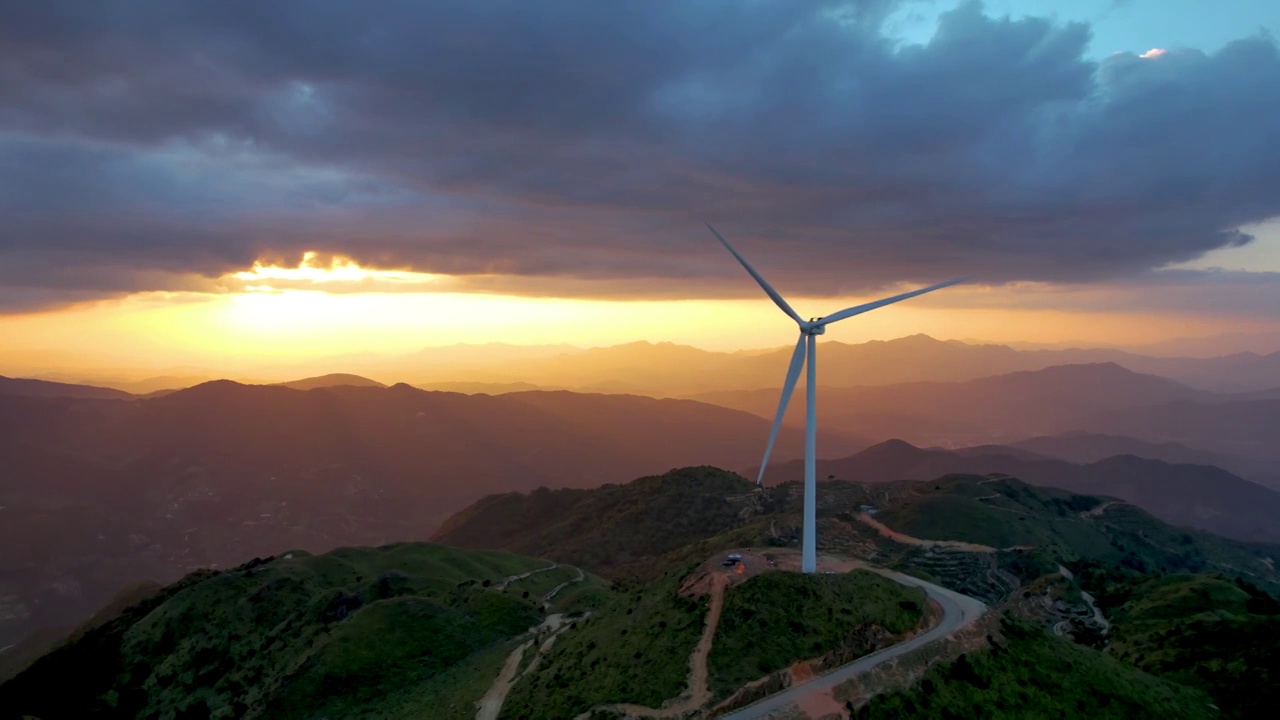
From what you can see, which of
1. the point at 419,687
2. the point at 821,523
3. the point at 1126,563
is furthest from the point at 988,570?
the point at 419,687

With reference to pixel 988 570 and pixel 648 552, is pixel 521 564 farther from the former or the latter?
pixel 988 570

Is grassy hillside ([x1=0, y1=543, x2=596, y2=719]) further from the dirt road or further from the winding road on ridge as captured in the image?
the winding road on ridge

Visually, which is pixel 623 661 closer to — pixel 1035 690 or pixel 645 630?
pixel 645 630

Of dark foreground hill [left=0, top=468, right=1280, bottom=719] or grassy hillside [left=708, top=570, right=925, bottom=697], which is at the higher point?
grassy hillside [left=708, top=570, right=925, bottom=697]

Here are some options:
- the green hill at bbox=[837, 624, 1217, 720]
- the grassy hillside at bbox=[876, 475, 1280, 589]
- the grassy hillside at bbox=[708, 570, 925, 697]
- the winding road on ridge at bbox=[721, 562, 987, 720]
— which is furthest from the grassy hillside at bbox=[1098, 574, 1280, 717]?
the grassy hillside at bbox=[708, 570, 925, 697]

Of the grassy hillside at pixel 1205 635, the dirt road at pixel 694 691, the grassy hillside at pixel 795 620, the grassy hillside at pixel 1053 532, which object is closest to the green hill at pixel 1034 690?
the grassy hillside at pixel 1205 635

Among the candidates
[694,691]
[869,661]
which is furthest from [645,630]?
[869,661]
